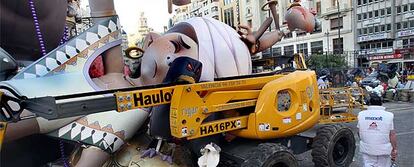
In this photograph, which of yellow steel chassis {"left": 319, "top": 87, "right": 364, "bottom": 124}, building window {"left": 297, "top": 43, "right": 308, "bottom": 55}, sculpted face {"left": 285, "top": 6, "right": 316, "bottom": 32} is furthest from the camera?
building window {"left": 297, "top": 43, "right": 308, "bottom": 55}

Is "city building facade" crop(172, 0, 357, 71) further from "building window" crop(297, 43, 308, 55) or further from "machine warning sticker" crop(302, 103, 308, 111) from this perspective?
"machine warning sticker" crop(302, 103, 308, 111)

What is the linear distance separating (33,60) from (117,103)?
747 millimetres

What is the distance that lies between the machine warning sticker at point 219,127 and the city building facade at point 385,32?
104 feet

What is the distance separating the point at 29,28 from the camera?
258cm

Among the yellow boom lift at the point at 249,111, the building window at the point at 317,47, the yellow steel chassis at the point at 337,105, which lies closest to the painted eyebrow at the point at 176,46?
the yellow boom lift at the point at 249,111

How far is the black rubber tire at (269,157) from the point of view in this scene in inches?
128

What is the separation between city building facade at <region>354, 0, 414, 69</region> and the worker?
3025 cm

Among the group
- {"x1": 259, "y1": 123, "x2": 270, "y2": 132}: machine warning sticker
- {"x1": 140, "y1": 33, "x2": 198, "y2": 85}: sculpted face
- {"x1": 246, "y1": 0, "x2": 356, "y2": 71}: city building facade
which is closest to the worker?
{"x1": 259, "y1": 123, "x2": 270, "y2": 132}: machine warning sticker

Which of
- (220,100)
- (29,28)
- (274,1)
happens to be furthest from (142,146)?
(274,1)

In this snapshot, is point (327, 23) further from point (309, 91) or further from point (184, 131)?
point (184, 131)

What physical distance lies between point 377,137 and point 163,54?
2585mm

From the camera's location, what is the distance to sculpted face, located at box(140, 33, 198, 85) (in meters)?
3.62

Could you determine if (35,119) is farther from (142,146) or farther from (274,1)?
(274,1)

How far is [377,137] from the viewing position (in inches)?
161
